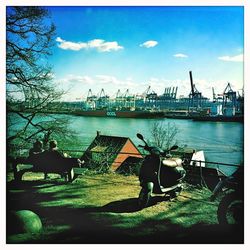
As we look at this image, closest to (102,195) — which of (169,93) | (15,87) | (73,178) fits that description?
(73,178)

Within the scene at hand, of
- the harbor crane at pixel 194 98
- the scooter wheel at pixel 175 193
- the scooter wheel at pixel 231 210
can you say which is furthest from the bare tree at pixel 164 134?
the scooter wheel at pixel 231 210

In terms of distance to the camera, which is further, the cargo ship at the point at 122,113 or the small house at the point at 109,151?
the cargo ship at the point at 122,113

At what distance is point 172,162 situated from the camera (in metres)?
4.12

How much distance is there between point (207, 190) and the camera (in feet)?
14.4

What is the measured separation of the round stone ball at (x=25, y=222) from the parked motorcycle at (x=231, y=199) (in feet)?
7.83

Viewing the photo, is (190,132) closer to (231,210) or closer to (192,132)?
(192,132)

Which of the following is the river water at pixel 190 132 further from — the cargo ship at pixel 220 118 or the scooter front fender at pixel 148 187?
the scooter front fender at pixel 148 187

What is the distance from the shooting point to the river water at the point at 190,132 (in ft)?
13.9

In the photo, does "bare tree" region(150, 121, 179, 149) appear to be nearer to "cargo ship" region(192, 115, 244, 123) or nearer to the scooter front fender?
"cargo ship" region(192, 115, 244, 123)

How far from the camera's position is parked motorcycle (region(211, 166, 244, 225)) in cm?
390

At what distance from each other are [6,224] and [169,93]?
119 inches

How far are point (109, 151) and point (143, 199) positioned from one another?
0.99 m

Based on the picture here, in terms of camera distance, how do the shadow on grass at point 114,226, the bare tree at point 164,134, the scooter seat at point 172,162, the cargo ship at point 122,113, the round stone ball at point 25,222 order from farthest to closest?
1. the cargo ship at point 122,113
2. the bare tree at point 164,134
3. the scooter seat at point 172,162
4. the shadow on grass at point 114,226
5. the round stone ball at point 25,222
